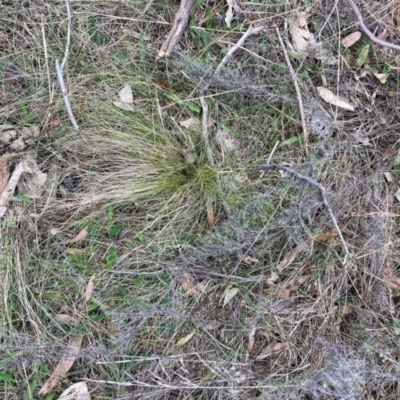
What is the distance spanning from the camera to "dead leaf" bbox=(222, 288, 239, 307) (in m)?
1.98

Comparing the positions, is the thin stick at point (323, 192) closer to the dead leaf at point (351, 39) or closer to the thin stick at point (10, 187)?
the dead leaf at point (351, 39)

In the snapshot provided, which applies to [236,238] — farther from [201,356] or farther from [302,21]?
[302,21]

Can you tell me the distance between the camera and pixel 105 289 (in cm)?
195

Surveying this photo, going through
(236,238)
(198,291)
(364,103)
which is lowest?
(198,291)

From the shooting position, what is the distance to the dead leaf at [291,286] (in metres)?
1.98

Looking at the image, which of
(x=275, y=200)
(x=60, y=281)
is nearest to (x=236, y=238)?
(x=275, y=200)

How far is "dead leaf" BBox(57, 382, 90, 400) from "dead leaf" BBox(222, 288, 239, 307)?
64cm

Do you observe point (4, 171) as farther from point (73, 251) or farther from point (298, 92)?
point (298, 92)

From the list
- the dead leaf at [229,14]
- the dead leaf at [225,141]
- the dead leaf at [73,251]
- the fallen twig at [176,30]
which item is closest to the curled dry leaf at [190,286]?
the dead leaf at [73,251]

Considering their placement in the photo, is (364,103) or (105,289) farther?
(364,103)

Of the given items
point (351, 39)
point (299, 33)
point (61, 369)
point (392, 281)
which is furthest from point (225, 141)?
point (61, 369)

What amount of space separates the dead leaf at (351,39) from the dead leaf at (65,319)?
1.61 m

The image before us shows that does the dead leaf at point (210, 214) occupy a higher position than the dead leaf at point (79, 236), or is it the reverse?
the dead leaf at point (210, 214)

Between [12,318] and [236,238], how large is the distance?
3.13 feet
